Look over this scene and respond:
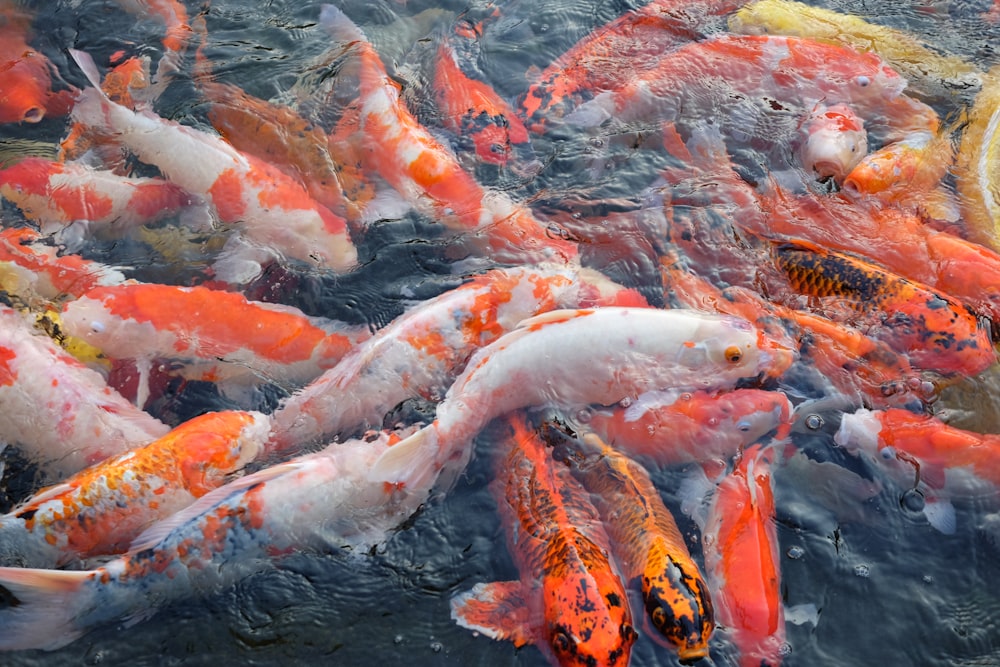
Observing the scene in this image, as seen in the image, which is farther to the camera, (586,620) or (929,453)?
(929,453)

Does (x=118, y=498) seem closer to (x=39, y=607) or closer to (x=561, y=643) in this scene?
(x=39, y=607)

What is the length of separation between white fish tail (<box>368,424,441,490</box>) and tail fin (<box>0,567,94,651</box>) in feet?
3.95

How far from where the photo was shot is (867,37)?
593 cm

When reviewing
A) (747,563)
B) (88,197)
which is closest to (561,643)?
(747,563)

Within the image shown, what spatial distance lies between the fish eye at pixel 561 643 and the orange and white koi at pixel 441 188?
2055 mm

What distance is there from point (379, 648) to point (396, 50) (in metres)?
4.23

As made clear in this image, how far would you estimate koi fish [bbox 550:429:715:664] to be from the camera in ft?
10.2

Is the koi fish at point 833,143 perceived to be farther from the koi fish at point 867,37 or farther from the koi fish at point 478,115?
the koi fish at point 478,115

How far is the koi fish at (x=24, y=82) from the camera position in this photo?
5184 mm

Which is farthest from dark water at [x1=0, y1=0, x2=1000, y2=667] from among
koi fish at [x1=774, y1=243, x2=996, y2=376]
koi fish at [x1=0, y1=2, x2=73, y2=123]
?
koi fish at [x1=0, y1=2, x2=73, y2=123]

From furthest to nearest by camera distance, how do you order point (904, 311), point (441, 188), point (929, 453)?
point (441, 188) < point (904, 311) < point (929, 453)

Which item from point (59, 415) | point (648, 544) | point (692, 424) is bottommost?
point (648, 544)

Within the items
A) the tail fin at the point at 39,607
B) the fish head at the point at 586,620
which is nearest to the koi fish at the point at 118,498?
the tail fin at the point at 39,607

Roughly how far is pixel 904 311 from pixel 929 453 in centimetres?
78
